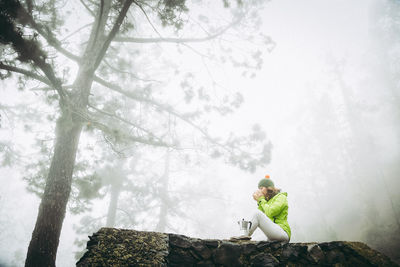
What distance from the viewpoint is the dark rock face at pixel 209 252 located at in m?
1.85

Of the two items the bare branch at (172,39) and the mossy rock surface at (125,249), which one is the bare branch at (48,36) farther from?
the mossy rock surface at (125,249)

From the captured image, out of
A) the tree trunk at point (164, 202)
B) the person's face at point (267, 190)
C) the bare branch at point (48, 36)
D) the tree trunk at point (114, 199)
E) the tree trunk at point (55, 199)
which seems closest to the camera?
the bare branch at point (48, 36)

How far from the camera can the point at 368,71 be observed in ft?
70.2

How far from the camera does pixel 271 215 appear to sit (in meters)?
2.75

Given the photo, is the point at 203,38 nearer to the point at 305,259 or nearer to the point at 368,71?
the point at 305,259

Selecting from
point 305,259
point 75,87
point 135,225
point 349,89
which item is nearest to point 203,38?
point 75,87

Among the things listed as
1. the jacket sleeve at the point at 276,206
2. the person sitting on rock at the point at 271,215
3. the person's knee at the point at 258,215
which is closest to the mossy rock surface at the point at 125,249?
the person sitting on rock at the point at 271,215

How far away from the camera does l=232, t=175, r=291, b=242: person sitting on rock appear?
8.11ft

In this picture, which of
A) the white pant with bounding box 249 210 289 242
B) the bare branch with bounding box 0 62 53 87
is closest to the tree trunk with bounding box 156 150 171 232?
the bare branch with bounding box 0 62 53 87

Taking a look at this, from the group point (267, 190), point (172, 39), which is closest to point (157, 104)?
point (172, 39)

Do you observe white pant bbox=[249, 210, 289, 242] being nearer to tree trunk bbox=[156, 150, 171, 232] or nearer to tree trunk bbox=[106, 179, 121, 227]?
tree trunk bbox=[156, 150, 171, 232]

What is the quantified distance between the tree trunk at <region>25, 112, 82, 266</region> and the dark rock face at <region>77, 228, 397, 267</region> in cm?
220

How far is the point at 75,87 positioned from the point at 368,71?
27.4 m

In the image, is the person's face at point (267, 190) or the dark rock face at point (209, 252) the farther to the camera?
the person's face at point (267, 190)
